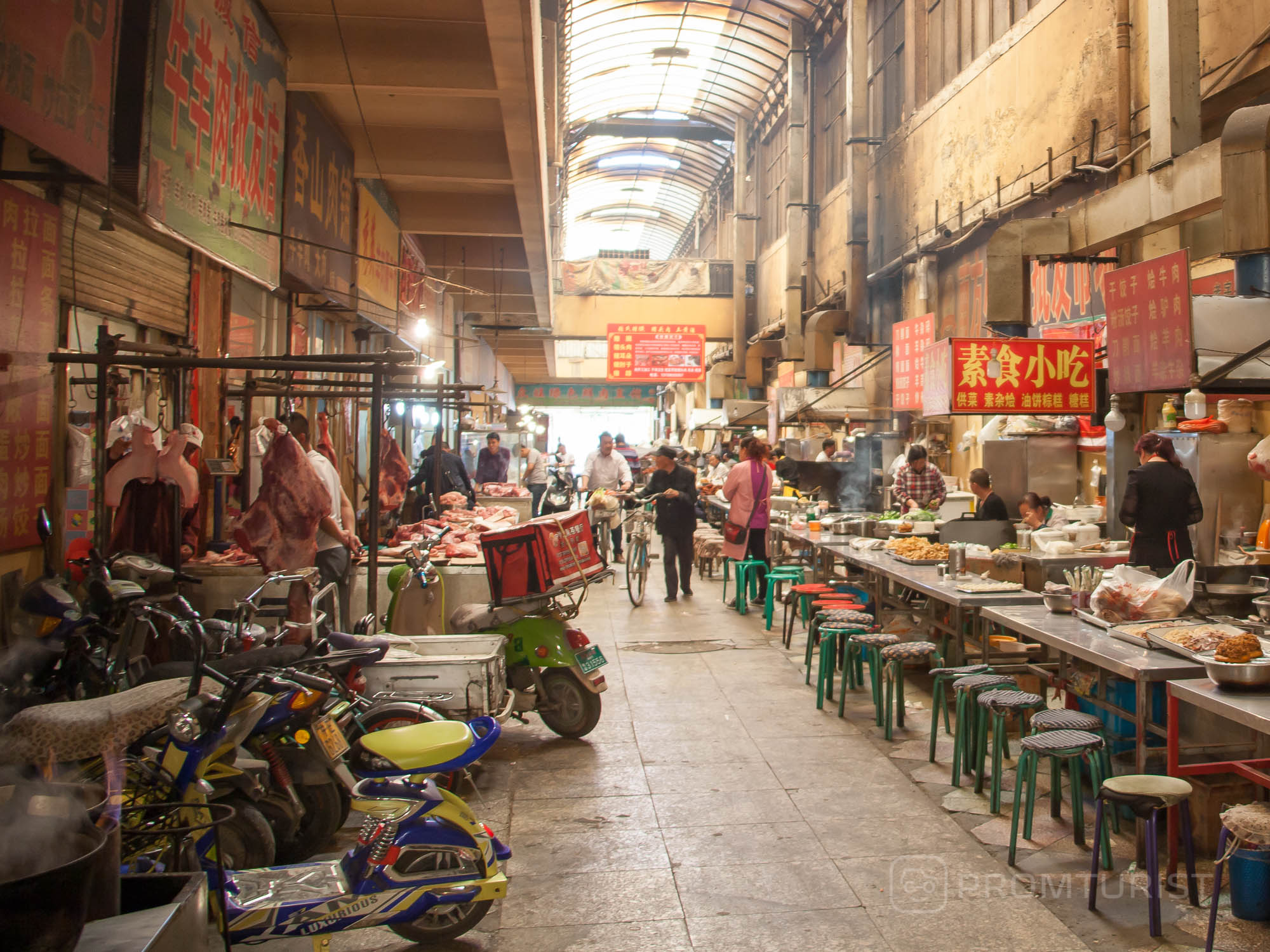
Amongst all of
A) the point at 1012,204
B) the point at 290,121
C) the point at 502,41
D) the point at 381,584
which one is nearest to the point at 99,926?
the point at 381,584

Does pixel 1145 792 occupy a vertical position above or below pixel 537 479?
below

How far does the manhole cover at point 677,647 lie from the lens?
906 centimetres

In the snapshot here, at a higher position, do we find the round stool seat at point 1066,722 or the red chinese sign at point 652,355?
the red chinese sign at point 652,355

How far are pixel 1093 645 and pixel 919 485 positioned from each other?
7.25 metres

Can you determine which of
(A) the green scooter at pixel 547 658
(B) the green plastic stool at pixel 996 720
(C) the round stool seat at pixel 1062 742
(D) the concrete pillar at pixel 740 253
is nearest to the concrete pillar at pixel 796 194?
(D) the concrete pillar at pixel 740 253

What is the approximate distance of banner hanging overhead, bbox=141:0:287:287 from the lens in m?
5.68

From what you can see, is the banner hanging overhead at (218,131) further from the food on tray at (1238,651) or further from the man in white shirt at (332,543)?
the food on tray at (1238,651)

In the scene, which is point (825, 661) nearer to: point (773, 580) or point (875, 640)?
point (875, 640)

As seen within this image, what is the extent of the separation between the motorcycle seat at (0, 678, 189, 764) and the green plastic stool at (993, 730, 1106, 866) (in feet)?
11.4

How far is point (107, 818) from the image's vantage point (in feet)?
8.13

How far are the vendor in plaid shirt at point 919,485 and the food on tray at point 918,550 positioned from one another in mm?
2812

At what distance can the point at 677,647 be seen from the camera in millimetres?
9305

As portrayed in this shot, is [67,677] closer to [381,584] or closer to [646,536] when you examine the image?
[381,584]

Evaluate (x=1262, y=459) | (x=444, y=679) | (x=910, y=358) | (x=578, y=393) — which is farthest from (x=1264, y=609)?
(x=578, y=393)
